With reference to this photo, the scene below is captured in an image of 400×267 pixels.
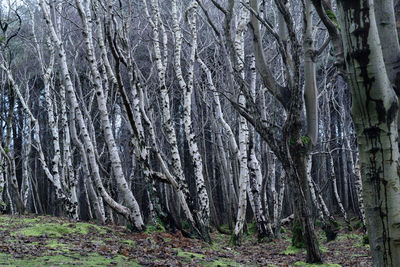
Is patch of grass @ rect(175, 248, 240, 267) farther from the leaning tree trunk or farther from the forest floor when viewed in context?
the leaning tree trunk

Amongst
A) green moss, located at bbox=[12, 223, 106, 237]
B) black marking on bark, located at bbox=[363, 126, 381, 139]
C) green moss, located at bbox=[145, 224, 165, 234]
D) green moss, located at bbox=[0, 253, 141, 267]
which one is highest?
black marking on bark, located at bbox=[363, 126, 381, 139]

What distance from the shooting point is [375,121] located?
9.84 ft

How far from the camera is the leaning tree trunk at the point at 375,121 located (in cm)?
292

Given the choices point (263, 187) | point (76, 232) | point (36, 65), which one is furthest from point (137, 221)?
point (36, 65)

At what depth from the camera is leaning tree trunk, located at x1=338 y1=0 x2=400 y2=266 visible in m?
2.92

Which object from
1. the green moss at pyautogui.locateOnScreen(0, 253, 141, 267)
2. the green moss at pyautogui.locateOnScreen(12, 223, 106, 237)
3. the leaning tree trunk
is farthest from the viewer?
the green moss at pyautogui.locateOnScreen(12, 223, 106, 237)

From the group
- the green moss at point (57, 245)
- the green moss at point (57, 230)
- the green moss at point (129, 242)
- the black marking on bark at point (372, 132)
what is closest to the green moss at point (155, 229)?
the green moss at point (57, 230)

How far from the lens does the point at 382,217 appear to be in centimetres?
302

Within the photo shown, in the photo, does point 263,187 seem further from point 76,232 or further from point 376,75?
point 376,75

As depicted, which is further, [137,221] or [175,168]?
[175,168]

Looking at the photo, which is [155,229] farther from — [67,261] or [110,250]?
[67,261]

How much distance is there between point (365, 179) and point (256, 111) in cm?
353

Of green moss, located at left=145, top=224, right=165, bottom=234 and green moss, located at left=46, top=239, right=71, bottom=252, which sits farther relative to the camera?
green moss, located at left=145, top=224, right=165, bottom=234

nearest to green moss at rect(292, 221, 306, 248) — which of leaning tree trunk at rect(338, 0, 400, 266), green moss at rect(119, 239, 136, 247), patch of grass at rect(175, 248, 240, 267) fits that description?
patch of grass at rect(175, 248, 240, 267)
